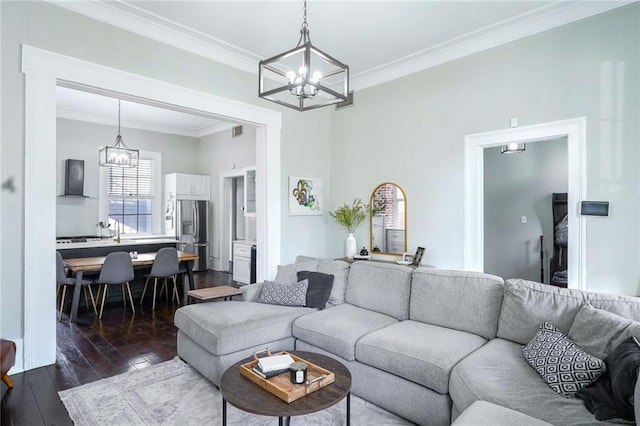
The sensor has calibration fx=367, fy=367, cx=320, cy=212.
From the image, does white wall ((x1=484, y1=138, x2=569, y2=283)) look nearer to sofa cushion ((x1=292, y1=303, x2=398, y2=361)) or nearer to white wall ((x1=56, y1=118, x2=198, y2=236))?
sofa cushion ((x1=292, y1=303, x2=398, y2=361))

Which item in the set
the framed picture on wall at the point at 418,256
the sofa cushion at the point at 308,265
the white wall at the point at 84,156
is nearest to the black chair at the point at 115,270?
the sofa cushion at the point at 308,265

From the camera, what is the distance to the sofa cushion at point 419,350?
2.36m

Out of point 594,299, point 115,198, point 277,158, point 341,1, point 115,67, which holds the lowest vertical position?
point 594,299

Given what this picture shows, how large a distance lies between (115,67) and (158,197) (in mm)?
4896

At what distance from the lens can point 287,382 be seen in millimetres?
2143

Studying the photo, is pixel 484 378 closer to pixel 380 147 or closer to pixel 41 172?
pixel 380 147

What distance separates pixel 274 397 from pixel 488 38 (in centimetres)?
408

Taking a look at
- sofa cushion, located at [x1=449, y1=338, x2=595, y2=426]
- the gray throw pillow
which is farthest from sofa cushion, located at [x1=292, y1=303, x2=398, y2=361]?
sofa cushion, located at [x1=449, y1=338, x2=595, y2=426]

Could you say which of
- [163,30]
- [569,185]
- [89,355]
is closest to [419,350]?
[569,185]

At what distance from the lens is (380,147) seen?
5.10 m

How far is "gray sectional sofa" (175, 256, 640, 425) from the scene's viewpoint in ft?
6.77

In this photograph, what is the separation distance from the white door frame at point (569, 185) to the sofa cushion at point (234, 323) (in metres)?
2.10

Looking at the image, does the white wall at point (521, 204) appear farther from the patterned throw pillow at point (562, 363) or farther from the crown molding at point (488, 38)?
the patterned throw pillow at point (562, 363)

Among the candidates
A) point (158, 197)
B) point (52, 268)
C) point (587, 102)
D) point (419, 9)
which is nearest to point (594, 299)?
point (587, 102)
